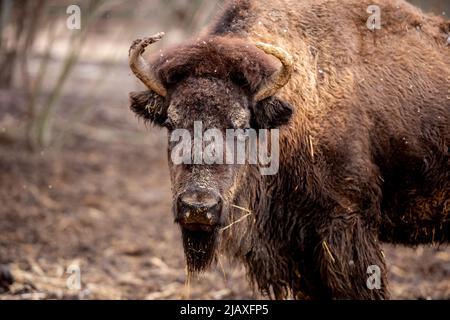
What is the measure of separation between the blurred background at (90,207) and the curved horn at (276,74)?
135 cm

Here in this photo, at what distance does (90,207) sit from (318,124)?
211 inches

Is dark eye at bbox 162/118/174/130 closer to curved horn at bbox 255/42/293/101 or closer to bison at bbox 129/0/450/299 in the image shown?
bison at bbox 129/0/450/299

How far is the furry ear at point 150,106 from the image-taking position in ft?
14.6

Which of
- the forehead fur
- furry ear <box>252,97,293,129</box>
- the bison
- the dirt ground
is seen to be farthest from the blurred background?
furry ear <box>252,97,293,129</box>

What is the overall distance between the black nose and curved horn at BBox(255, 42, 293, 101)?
2.74 ft

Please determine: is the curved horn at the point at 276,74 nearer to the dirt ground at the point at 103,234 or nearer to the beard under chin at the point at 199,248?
the beard under chin at the point at 199,248

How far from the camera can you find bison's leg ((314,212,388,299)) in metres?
4.61

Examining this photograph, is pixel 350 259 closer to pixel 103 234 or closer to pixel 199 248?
pixel 199 248

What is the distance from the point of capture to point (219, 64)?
429 centimetres

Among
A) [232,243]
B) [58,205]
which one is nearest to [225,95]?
[232,243]

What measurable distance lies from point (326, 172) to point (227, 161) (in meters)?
0.85

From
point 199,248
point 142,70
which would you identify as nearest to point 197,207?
point 199,248

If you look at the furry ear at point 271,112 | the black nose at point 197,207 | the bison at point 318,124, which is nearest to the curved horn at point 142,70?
the bison at point 318,124
